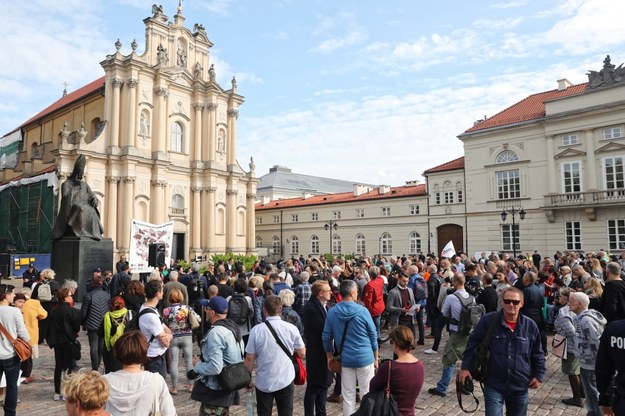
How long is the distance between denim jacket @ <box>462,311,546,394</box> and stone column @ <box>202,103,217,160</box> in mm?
39727

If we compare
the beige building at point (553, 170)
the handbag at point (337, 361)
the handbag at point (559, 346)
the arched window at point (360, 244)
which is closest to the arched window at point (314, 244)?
the arched window at point (360, 244)

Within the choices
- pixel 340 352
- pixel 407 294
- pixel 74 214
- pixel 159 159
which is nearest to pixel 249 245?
pixel 159 159

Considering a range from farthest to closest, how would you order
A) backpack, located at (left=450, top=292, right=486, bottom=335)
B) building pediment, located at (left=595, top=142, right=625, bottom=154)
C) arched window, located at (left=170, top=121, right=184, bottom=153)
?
arched window, located at (left=170, top=121, right=184, bottom=153)
building pediment, located at (left=595, top=142, right=625, bottom=154)
backpack, located at (left=450, top=292, right=486, bottom=335)

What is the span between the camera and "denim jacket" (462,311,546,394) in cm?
421

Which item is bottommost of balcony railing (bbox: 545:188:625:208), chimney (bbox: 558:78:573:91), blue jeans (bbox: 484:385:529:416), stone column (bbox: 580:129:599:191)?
blue jeans (bbox: 484:385:529:416)

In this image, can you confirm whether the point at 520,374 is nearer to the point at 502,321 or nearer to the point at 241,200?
the point at 502,321

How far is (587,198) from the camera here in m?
29.7

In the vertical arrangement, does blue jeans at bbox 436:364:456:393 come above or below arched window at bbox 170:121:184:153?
below

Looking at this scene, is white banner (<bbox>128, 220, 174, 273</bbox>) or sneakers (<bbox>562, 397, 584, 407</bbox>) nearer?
sneakers (<bbox>562, 397, 584, 407</bbox>)

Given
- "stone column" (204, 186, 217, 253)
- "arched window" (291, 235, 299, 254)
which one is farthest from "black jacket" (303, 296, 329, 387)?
"arched window" (291, 235, 299, 254)

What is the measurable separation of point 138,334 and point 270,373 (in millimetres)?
1794

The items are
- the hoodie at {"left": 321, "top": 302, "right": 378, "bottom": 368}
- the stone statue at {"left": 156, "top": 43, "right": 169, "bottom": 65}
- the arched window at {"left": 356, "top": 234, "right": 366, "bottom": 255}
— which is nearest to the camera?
the hoodie at {"left": 321, "top": 302, "right": 378, "bottom": 368}

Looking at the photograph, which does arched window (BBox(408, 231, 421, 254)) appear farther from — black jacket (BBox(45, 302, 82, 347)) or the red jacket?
black jacket (BBox(45, 302, 82, 347))

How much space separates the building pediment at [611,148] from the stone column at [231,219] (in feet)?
99.1
